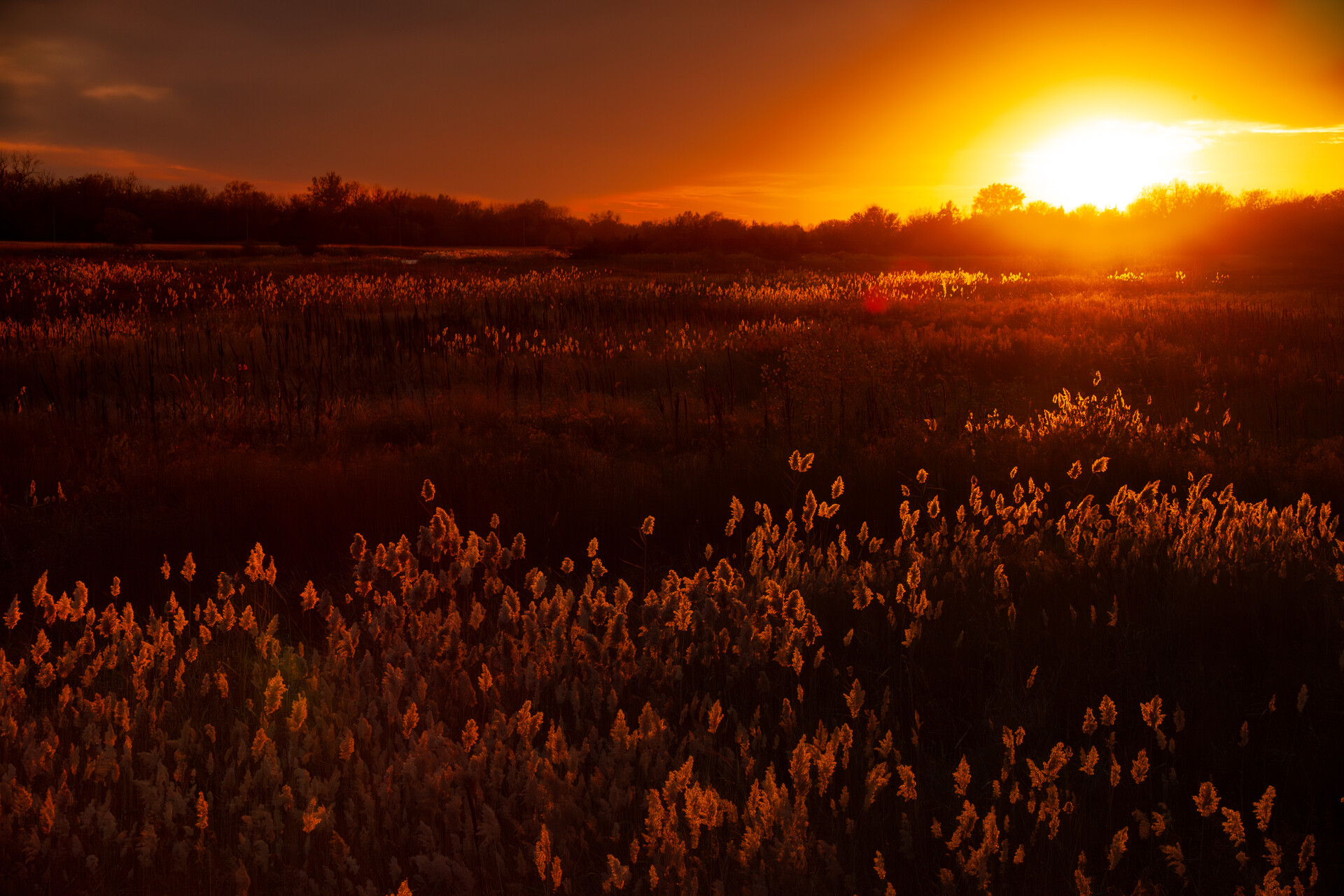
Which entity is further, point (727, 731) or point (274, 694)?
point (727, 731)

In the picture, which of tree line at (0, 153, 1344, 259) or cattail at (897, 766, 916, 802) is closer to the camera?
cattail at (897, 766, 916, 802)

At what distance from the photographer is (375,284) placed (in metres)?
24.4

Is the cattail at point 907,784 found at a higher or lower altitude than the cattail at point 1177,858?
higher

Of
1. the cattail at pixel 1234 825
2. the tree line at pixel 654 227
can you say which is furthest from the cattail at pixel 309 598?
the tree line at pixel 654 227

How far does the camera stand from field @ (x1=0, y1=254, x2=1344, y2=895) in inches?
101

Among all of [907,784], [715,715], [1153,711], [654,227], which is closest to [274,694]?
[715,715]

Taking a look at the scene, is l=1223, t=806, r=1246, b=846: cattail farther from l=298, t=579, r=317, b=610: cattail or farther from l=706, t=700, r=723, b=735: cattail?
l=298, t=579, r=317, b=610: cattail

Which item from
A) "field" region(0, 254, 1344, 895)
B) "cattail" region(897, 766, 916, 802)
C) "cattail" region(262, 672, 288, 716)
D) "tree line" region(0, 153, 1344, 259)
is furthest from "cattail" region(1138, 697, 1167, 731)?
"tree line" region(0, 153, 1344, 259)

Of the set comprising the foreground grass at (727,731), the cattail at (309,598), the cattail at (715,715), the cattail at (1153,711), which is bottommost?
the foreground grass at (727,731)

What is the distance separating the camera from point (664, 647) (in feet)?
12.9

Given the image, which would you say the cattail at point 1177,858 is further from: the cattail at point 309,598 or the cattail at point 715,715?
the cattail at point 309,598

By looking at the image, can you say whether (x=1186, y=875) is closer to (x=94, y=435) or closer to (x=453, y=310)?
(x=94, y=435)

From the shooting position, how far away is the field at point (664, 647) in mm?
2572

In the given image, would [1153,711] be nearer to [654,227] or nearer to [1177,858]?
[1177,858]
